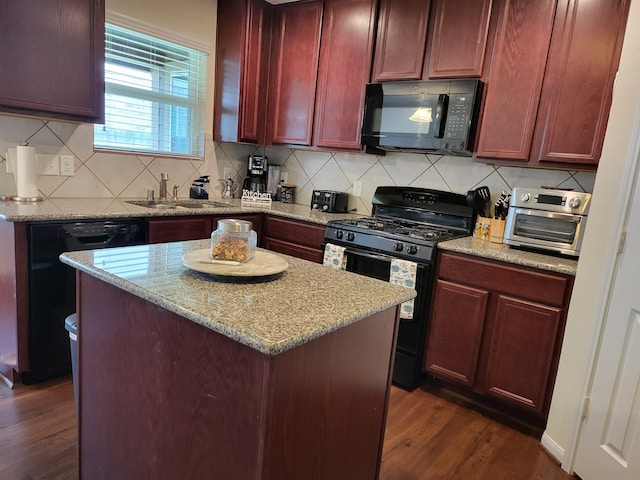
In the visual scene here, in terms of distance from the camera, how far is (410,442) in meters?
2.05

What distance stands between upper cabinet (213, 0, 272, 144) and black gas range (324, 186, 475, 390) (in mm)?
1200

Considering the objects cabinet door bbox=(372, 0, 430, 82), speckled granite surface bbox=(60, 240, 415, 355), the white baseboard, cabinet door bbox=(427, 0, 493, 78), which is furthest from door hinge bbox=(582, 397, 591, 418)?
cabinet door bbox=(372, 0, 430, 82)

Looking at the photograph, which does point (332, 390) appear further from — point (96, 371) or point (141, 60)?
point (141, 60)

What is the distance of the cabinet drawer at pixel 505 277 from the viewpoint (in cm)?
205

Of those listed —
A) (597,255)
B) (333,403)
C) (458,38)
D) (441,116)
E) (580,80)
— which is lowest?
(333,403)

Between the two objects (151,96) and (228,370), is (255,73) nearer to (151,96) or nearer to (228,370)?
(151,96)

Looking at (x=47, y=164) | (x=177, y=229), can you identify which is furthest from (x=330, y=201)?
(x=47, y=164)

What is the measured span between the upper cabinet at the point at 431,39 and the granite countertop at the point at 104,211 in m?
1.06

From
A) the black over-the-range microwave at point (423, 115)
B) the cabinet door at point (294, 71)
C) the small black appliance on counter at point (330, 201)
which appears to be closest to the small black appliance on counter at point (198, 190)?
the cabinet door at point (294, 71)

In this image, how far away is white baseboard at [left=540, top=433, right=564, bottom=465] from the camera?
1971 mm

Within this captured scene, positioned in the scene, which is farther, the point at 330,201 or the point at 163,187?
the point at 330,201

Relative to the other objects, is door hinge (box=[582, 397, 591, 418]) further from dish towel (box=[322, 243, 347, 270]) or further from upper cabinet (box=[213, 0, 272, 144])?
upper cabinet (box=[213, 0, 272, 144])

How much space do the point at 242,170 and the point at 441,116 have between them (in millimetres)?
1908

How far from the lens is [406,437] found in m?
2.09
